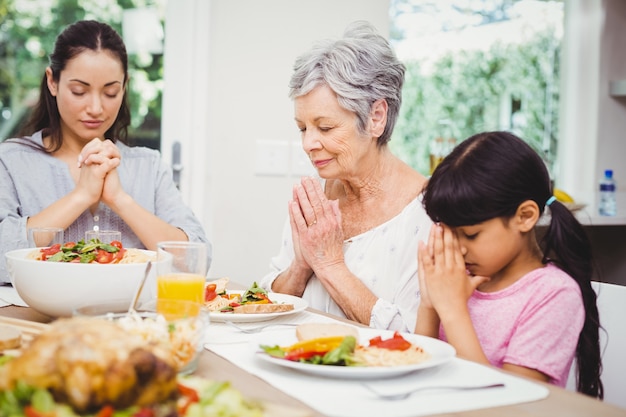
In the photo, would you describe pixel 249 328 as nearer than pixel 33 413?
No

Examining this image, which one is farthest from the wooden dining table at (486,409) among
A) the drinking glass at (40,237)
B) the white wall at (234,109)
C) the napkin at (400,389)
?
the white wall at (234,109)

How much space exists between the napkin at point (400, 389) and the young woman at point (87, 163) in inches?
34.5

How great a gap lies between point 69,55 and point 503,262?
1.32 metres

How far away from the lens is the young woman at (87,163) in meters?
1.90

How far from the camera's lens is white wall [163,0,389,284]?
110 inches

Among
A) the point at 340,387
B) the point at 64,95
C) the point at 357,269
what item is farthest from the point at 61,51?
the point at 340,387

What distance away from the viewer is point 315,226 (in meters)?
1.75

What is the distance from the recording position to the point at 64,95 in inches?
79.7

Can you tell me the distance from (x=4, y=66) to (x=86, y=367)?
7.55ft

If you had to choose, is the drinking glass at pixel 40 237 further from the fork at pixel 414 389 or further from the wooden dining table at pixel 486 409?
the fork at pixel 414 389

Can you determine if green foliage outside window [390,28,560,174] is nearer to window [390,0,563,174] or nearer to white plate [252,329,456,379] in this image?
window [390,0,563,174]

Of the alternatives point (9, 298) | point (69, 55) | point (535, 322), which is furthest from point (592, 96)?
point (9, 298)

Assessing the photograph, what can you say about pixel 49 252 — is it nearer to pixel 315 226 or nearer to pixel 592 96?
pixel 315 226

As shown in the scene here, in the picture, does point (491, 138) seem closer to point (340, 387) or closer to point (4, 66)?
point (340, 387)
